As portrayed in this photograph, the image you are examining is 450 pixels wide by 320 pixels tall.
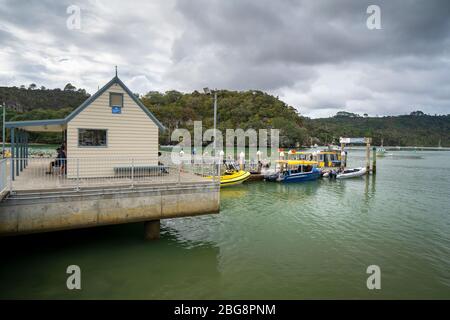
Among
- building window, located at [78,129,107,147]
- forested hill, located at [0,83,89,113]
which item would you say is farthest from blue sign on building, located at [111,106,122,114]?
forested hill, located at [0,83,89,113]

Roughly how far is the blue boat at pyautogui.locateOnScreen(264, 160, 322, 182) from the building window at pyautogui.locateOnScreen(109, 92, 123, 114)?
26.4m

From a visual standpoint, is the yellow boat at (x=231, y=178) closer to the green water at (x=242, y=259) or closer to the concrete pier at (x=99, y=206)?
the green water at (x=242, y=259)

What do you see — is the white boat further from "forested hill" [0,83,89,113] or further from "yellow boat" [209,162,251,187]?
"forested hill" [0,83,89,113]

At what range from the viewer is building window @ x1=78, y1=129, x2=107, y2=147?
522 inches

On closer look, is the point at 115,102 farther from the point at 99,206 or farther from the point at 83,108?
the point at 99,206

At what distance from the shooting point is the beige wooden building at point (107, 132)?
13133 mm

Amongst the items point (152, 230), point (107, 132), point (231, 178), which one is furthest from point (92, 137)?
point (231, 178)

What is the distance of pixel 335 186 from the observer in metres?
36.8

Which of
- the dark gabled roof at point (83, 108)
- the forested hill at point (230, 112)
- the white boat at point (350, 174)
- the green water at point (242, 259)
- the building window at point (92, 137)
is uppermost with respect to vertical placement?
the forested hill at point (230, 112)

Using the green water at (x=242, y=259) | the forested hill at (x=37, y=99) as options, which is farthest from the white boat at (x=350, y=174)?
the forested hill at (x=37, y=99)

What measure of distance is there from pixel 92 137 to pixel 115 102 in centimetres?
190

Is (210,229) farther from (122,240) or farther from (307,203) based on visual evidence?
(307,203)

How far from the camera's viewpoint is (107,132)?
13633mm
